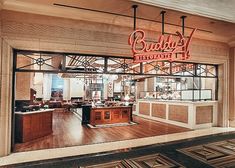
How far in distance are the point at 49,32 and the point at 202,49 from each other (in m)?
6.05

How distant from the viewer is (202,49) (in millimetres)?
7695

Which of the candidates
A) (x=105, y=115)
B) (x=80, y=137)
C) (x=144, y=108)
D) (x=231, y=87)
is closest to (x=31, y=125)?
(x=80, y=137)

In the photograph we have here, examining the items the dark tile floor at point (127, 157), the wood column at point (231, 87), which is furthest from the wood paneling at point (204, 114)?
the dark tile floor at point (127, 157)

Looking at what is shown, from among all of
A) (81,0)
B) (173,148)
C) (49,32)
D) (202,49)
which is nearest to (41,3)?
(49,32)

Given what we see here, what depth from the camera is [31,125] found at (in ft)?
21.0

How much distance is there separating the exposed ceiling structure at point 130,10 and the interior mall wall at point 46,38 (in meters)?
0.19

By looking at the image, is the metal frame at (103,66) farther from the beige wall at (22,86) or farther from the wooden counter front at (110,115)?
the wooden counter front at (110,115)

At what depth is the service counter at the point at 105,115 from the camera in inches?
355

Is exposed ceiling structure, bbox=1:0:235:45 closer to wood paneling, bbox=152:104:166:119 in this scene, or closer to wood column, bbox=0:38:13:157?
wood column, bbox=0:38:13:157

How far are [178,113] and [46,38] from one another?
269 inches

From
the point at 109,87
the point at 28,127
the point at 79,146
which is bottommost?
the point at 79,146

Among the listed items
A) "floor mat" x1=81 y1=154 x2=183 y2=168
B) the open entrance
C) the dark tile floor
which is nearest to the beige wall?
the open entrance

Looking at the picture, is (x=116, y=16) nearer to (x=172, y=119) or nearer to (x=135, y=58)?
(x=135, y=58)

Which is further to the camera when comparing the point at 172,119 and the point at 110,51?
the point at 172,119
